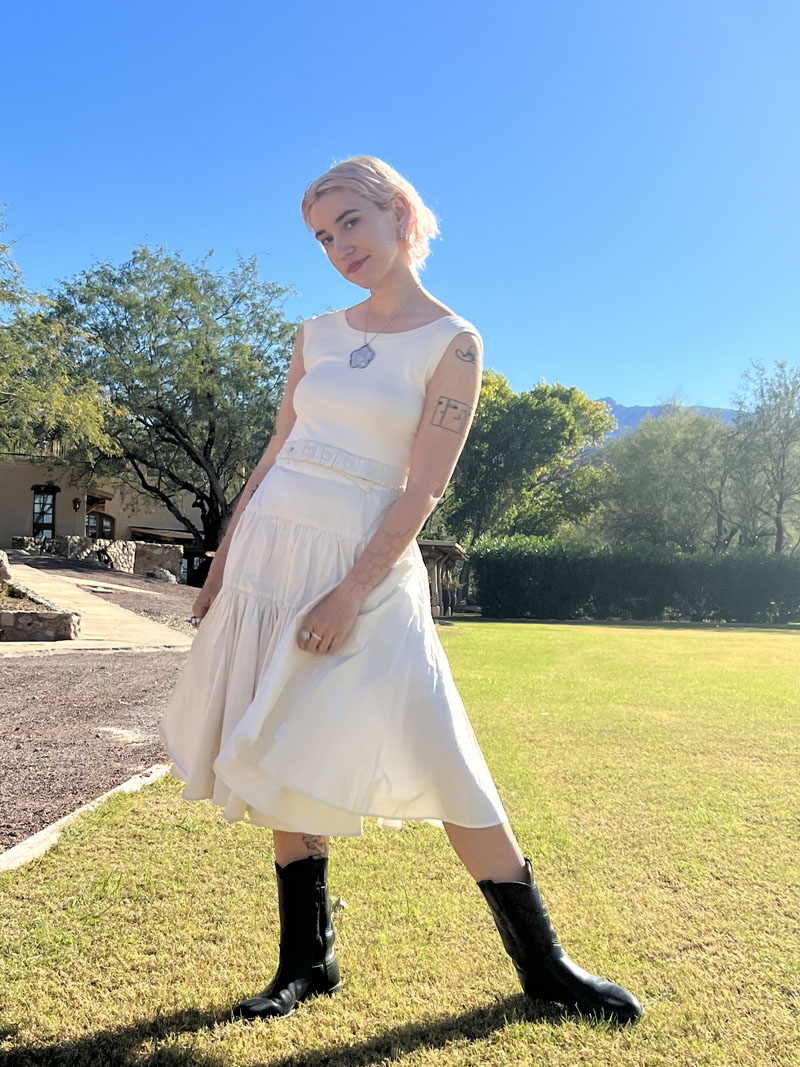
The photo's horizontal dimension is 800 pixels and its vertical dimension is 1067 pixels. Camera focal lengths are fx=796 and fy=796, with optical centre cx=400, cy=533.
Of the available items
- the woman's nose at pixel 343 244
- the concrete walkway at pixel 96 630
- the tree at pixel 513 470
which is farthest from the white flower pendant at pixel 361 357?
the tree at pixel 513 470

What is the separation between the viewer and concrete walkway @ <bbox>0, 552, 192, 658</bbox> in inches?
355

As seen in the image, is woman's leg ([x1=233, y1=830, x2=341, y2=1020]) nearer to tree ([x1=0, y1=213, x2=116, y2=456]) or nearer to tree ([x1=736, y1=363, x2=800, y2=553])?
tree ([x1=0, y1=213, x2=116, y2=456])

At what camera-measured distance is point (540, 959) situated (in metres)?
1.79

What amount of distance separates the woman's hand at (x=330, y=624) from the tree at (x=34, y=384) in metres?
18.7

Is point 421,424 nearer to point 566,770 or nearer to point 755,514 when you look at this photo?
point 566,770

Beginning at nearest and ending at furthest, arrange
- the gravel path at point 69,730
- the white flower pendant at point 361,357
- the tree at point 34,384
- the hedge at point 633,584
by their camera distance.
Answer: the white flower pendant at point 361,357 → the gravel path at point 69,730 → the tree at point 34,384 → the hedge at point 633,584

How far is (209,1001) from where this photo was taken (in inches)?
74.0

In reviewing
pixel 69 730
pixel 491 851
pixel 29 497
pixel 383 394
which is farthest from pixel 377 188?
pixel 29 497

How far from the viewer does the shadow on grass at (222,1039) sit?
1.64 metres

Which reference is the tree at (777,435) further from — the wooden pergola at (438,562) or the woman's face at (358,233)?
the woman's face at (358,233)

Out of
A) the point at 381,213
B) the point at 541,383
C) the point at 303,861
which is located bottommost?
the point at 303,861

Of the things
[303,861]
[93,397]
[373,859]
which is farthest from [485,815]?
[93,397]

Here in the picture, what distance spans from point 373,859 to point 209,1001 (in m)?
1.00

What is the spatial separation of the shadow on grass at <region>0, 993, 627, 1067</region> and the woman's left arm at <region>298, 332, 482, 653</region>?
33.8 inches
